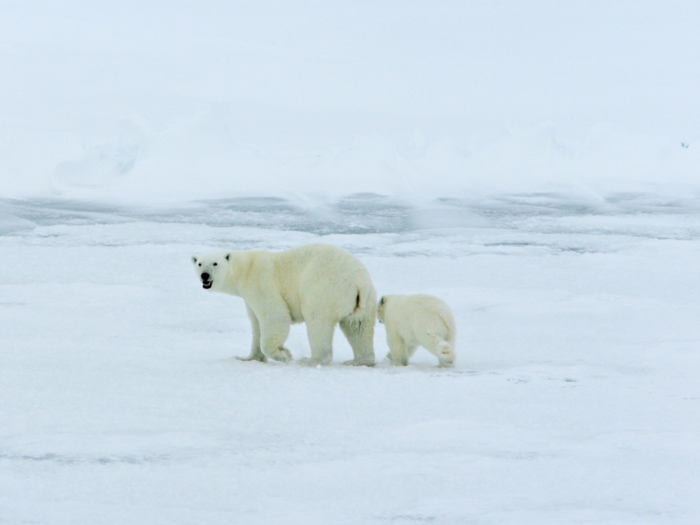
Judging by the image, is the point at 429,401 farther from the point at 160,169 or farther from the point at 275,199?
the point at 160,169

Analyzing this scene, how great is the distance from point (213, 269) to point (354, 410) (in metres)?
1.71

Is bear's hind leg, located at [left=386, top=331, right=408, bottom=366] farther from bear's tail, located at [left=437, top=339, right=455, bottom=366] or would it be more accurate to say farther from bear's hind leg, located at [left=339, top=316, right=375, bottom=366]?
bear's tail, located at [left=437, top=339, right=455, bottom=366]

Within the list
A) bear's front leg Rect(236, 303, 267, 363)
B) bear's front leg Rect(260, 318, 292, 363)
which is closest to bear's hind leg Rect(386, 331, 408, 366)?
bear's front leg Rect(260, 318, 292, 363)

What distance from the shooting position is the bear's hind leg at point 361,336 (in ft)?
14.6

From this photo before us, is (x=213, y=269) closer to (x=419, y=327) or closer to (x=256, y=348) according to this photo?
(x=256, y=348)

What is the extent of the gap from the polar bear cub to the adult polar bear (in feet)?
0.48

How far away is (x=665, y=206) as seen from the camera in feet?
45.2

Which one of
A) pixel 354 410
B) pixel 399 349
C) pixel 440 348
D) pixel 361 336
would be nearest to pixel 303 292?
pixel 361 336

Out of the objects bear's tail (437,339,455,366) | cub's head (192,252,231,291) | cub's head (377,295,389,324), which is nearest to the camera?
bear's tail (437,339,455,366)

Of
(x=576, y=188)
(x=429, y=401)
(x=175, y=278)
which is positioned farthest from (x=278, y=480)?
(x=576, y=188)

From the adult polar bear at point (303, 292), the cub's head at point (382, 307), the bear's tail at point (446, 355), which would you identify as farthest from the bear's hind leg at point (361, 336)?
the bear's tail at point (446, 355)

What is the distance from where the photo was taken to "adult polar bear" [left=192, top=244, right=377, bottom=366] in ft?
14.3

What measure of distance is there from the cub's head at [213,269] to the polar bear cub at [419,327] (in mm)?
1034

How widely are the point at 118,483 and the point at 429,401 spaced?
1.39 m
